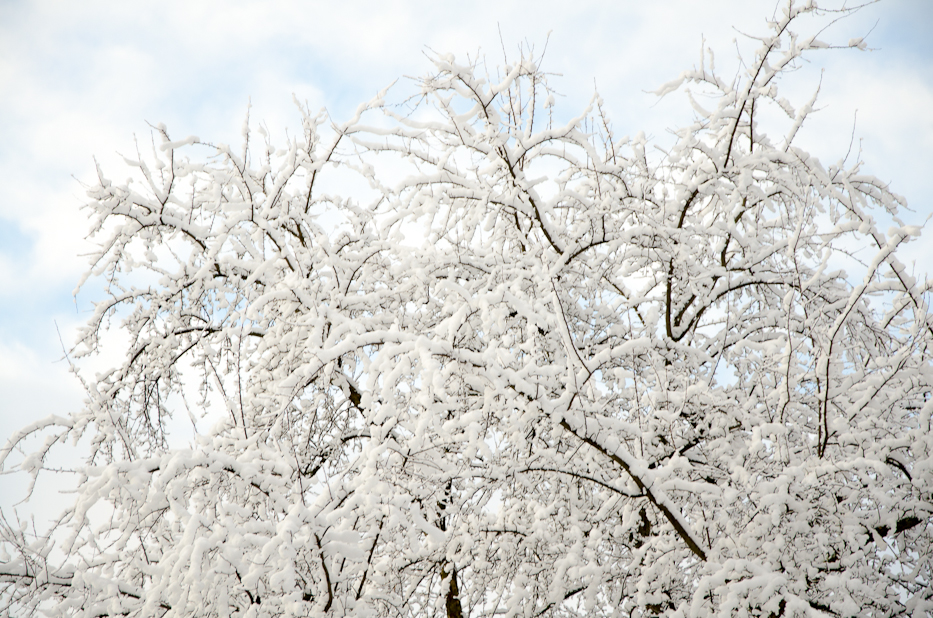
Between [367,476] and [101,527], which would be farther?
[101,527]

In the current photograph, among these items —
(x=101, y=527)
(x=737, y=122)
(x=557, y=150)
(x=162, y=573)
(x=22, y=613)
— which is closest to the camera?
(x=162, y=573)

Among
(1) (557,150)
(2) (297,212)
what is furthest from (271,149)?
(1) (557,150)

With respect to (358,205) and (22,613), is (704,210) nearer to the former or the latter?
(358,205)

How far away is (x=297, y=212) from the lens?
16.8 ft

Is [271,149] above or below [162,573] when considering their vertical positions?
above

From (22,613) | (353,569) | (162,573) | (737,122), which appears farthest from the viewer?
(737,122)

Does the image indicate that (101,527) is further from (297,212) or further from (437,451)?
(297,212)

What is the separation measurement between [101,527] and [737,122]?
465cm

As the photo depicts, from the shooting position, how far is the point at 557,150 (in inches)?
193

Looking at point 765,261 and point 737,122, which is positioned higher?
point 737,122

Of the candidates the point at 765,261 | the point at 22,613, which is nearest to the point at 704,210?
the point at 765,261

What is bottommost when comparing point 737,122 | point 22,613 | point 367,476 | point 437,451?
point 22,613

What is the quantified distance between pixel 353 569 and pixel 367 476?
30.7 inches

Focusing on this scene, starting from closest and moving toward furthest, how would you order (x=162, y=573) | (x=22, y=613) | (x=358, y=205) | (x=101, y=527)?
(x=162, y=573)
(x=22, y=613)
(x=101, y=527)
(x=358, y=205)
